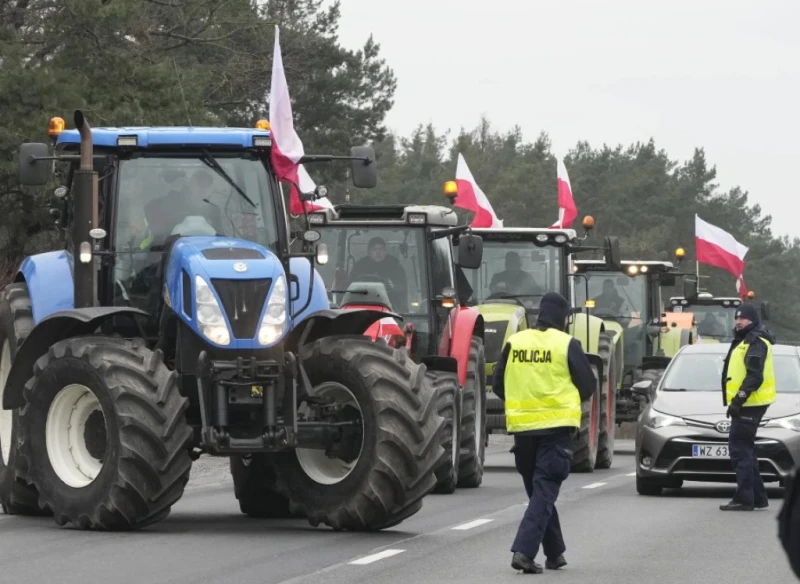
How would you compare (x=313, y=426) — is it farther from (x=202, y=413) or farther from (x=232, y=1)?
(x=232, y=1)

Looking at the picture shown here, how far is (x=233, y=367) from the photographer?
43.0 feet

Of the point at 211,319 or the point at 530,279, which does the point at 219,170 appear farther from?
the point at 530,279

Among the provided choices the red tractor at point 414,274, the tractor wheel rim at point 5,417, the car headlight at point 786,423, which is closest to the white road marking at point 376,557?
the tractor wheel rim at point 5,417

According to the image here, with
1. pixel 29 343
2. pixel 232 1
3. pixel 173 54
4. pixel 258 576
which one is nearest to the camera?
pixel 258 576

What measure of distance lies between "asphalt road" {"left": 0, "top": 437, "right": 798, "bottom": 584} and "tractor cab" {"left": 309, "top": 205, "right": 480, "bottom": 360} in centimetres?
201

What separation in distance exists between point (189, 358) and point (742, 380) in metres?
6.05

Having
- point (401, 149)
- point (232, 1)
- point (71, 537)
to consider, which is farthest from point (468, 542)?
point (401, 149)

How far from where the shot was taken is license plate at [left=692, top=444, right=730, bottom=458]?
18.6m

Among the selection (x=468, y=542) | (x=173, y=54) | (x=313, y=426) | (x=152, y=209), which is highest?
(x=173, y=54)

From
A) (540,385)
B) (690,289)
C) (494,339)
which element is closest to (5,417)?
(540,385)

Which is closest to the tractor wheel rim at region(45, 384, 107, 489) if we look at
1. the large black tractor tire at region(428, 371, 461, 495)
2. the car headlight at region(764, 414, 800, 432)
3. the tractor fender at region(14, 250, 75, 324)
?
the tractor fender at region(14, 250, 75, 324)

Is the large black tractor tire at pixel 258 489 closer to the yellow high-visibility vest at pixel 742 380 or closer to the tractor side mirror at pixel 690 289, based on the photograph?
the yellow high-visibility vest at pixel 742 380

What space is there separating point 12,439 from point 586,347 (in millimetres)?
12329

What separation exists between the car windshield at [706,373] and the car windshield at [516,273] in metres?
3.36
